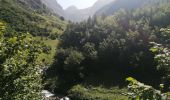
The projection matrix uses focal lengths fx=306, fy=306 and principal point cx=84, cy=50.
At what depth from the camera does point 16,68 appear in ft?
64.5

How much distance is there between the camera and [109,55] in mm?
101562

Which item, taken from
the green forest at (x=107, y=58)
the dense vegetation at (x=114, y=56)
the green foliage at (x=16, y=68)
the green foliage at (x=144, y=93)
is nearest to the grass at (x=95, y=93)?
the green forest at (x=107, y=58)

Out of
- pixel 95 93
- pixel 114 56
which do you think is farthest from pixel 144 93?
pixel 114 56

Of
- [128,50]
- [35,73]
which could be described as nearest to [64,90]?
[128,50]

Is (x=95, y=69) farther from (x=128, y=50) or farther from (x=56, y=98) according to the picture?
(x=56, y=98)

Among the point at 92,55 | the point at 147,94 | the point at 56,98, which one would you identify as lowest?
the point at 56,98

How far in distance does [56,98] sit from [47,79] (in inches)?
735

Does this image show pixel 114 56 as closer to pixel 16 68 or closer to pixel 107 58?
pixel 107 58

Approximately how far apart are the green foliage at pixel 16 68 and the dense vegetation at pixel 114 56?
66.7 metres

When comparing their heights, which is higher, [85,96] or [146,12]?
[146,12]

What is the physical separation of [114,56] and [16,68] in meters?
82.9

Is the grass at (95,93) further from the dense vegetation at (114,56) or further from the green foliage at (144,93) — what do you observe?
the green foliage at (144,93)

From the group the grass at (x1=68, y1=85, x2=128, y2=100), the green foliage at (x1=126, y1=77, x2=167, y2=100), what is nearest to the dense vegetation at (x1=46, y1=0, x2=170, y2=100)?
the grass at (x1=68, y1=85, x2=128, y2=100)

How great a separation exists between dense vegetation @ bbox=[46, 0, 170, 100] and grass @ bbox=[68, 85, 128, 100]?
3118mm
